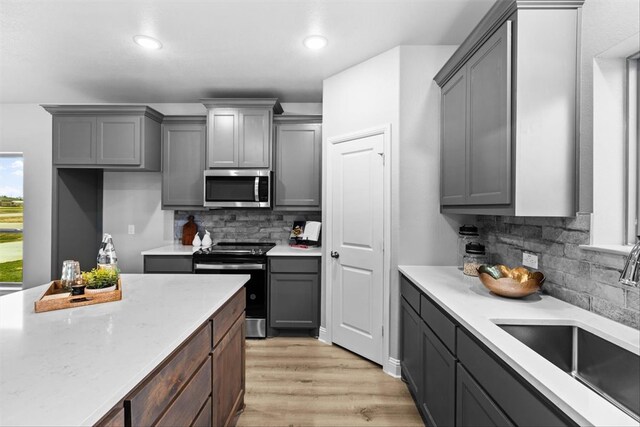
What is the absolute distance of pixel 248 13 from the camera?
7.29ft

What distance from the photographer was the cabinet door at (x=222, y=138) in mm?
3533

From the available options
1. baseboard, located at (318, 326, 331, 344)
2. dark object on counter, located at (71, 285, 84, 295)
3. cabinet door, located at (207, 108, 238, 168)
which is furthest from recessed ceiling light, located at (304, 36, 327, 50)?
baseboard, located at (318, 326, 331, 344)

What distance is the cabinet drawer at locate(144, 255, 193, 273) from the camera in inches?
132

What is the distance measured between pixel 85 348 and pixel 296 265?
2.38 metres

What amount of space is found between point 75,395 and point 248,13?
2325 mm

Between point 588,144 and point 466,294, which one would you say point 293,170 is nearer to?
point 466,294

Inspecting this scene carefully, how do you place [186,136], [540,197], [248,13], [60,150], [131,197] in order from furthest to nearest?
[131,197] < [186,136] < [60,150] < [248,13] < [540,197]

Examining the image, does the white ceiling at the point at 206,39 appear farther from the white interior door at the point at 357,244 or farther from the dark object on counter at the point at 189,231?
the dark object on counter at the point at 189,231

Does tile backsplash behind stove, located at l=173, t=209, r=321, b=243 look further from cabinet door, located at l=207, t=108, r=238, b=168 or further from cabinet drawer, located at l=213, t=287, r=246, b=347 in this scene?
cabinet drawer, located at l=213, t=287, r=246, b=347

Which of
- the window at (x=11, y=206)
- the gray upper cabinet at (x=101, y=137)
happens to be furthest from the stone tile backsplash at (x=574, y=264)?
the window at (x=11, y=206)

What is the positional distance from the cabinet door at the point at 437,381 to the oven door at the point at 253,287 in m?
1.82

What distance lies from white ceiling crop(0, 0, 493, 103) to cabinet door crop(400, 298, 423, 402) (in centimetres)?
203

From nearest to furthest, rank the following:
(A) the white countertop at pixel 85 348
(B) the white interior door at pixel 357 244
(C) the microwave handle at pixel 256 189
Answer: (A) the white countertop at pixel 85 348, (B) the white interior door at pixel 357 244, (C) the microwave handle at pixel 256 189

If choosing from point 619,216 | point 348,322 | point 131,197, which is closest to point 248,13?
point 619,216
